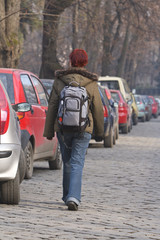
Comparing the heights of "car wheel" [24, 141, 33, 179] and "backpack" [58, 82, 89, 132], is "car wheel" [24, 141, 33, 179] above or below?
below

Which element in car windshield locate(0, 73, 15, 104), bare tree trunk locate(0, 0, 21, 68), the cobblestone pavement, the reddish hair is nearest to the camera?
the cobblestone pavement

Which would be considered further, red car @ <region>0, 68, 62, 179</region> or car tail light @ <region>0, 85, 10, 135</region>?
red car @ <region>0, 68, 62, 179</region>

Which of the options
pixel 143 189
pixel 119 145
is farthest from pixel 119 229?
pixel 119 145

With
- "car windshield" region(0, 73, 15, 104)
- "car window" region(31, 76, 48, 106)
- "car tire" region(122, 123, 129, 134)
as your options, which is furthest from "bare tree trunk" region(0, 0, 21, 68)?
"car windshield" region(0, 73, 15, 104)

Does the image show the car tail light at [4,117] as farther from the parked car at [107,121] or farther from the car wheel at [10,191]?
the parked car at [107,121]

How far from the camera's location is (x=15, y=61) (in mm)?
20438

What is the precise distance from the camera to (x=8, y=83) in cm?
995

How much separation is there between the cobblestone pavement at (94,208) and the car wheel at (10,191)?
109 mm

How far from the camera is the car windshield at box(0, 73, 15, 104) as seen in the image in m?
9.86

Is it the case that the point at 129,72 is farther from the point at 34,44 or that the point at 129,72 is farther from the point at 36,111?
the point at 36,111

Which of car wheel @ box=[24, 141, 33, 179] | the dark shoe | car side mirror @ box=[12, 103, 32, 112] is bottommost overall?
car wheel @ box=[24, 141, 33, 179]

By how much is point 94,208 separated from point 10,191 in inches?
35.3

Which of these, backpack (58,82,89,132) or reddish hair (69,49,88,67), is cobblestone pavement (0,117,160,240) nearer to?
backpack (58,82,89,132)

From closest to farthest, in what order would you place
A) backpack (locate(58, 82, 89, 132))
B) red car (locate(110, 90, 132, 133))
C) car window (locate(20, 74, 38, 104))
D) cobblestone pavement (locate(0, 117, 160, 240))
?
cobblestone pavement (locate(0, 117, 160, 240))
backpack (locate(58, 82, 89, 132))
car window (locate(20, 74, 38, 104))
red car (locate(110, 90, 132, 133))
